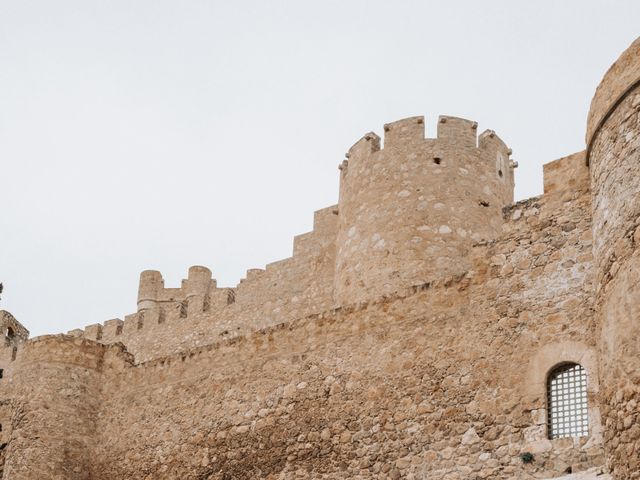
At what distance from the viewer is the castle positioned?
32.4ft

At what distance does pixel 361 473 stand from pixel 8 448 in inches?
249

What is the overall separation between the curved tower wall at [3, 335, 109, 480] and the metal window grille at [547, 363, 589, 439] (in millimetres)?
7532

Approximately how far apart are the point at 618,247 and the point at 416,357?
337cm

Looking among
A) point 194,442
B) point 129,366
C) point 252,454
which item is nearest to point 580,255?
point 252,454

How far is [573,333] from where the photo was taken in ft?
35.3

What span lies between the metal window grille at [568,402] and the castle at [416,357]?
0.07 feet

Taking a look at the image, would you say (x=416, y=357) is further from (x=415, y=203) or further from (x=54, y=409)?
(x=54, y=409)

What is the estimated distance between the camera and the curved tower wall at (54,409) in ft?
50.2

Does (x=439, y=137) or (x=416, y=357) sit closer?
(x=416, y=357)

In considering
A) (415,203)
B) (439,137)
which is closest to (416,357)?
(415,203)

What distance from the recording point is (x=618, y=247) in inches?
366

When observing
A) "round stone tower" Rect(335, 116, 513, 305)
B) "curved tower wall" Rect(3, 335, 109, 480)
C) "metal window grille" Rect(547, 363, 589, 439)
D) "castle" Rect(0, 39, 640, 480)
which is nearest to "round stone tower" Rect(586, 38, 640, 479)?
"castle" Rect(0, 39, 640, 480)

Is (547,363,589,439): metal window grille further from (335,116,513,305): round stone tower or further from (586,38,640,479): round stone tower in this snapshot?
(335,116,513,305): round stone tower

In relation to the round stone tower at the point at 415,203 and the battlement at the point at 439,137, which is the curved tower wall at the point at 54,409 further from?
the battlement at the point at 439,137
